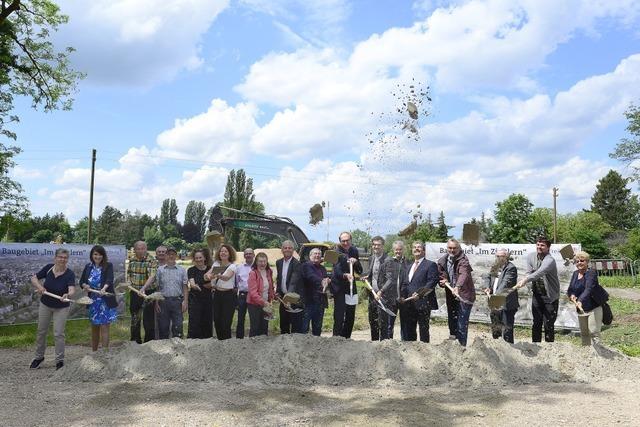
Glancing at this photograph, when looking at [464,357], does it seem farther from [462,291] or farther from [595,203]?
[595,203]

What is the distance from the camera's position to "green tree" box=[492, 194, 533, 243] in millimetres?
44375

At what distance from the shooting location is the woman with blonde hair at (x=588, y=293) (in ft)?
24.2

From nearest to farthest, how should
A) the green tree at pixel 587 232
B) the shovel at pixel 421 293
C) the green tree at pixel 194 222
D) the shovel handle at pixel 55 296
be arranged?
the shovel handle at pixel 55 296, the shovel at pixel 421 293, the green tree at pixel 587 232, the green tree at pixel 194 222

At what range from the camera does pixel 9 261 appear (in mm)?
10891

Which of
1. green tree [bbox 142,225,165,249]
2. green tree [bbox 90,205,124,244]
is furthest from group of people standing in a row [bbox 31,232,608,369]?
green tree [bbox 142,225,165,249]

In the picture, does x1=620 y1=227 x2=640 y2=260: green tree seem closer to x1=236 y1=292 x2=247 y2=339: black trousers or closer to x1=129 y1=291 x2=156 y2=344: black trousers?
x1=236 y1=292 x2=247 y2=339: black trousers

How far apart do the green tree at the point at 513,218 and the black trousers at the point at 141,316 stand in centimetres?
4030

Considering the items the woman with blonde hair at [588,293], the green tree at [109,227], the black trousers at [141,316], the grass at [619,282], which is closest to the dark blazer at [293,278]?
the black trousers at [141,316]

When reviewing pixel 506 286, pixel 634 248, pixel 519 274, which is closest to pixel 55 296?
pixel 506 286

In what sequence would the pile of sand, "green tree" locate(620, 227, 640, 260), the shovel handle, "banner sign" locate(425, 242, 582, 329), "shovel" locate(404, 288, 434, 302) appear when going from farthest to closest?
"green tree" locate(620, 227, 640, 260) → "banner sign" locate(425, 242, 582, 329) → "shovel" locate(404, 288, 434, 302) → the shovel handle → the pile of sand

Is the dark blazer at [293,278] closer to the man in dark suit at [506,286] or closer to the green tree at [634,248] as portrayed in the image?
the man in dark suit at [506,286]

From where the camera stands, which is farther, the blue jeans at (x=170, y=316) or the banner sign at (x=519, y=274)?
the banner sign at (x=519, y=274)

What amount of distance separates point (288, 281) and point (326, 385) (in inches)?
71.6

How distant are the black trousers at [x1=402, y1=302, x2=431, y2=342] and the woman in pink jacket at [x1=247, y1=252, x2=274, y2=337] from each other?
1860 millimetres
